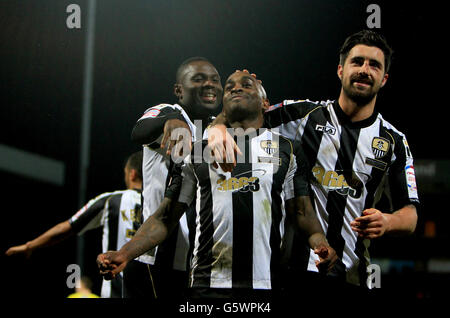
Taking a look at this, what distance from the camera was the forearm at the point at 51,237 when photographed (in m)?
2.61

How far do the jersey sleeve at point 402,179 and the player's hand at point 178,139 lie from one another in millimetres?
922

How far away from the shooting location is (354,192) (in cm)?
215

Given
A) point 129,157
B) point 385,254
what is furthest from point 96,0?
point 385,254

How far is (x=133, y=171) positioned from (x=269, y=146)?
140 cm

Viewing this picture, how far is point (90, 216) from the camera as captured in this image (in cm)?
298

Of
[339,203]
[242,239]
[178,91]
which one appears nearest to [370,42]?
[339,203]

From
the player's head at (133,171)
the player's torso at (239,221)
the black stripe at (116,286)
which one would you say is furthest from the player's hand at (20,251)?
the player's torso at (239,221)

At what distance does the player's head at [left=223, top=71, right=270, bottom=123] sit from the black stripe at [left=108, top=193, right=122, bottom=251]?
1.32 meters

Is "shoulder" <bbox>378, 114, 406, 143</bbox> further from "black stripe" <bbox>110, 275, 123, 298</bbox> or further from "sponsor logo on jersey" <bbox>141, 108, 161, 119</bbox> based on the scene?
"black stripe" <bbox>110, 275, 123, 298</bbox>

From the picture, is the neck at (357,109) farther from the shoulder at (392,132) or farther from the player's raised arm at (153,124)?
the player's raised arm at (153,124)

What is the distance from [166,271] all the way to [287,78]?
1.15 m

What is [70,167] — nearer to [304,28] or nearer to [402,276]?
[304,28]

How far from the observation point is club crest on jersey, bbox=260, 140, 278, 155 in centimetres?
195

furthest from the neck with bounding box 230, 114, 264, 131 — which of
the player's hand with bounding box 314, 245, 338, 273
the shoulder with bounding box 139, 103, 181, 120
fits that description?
the player's hand with bounding box 314, 245, 338, 273
